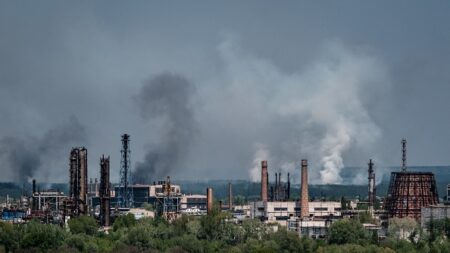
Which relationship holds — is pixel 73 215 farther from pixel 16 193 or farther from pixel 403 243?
pixel 16 193

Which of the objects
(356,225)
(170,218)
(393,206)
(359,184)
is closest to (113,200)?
(170,218)

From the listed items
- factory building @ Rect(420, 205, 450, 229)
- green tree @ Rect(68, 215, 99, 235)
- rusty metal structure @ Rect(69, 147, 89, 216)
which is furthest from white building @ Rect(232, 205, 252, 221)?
green tree @ Rect(68, 215, 99, 235)

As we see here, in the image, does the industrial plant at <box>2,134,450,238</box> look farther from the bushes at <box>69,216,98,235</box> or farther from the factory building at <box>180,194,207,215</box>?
the factory building at <box>180,194,207,215</box>

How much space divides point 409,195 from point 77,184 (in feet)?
78.5

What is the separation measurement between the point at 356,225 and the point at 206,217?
10.8 m

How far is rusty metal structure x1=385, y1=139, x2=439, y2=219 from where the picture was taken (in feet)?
→ 302

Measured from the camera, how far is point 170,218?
3693 inches

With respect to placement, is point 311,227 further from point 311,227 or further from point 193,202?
point 193,202

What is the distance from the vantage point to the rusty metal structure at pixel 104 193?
8550 centimetres

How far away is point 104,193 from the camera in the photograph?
8544 centimetres

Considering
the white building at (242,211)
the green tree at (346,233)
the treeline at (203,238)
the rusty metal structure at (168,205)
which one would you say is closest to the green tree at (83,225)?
the treeline at (203,238)

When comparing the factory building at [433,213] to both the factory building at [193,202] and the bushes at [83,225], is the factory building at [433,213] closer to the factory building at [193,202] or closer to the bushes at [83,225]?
the bushes at [83,225]

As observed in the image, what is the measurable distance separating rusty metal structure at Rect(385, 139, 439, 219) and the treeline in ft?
28.5

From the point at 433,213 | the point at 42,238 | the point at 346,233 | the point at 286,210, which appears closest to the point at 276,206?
the point at 286,210
